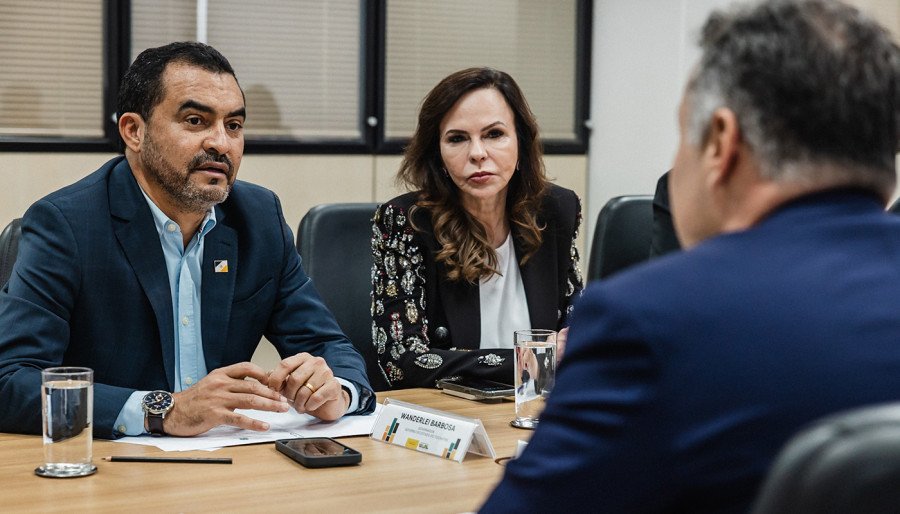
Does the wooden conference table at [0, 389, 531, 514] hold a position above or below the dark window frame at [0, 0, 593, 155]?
below

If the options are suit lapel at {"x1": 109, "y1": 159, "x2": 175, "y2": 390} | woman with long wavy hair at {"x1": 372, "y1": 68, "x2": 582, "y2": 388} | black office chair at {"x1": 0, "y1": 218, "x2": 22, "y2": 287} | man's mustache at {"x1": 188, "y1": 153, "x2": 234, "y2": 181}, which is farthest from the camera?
woman with long wavy hair at {"x1": 372, "y1": 68, "x2": 582, "y2": 388}

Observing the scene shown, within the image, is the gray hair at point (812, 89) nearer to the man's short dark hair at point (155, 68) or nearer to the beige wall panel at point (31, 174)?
the man's short dark hair at point (155, 68)

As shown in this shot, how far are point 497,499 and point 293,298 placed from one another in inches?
61.2

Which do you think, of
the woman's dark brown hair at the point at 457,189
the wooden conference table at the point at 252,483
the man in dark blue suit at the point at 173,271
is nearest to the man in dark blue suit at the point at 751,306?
the wooden conference table at the point at 252,483

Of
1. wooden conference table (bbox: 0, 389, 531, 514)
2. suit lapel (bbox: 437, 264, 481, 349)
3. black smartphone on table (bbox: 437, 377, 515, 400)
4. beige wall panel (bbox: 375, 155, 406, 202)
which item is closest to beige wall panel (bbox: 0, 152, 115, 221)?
beige wall panel (bbox: 375, 155, 406, 202)

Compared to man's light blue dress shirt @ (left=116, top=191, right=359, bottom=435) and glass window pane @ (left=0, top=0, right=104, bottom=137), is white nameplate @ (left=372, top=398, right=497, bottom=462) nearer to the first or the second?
man's light blue dress shirt @ (left=116, top=191, right=359, bottom=435)

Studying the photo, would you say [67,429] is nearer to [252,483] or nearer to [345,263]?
[252,483]

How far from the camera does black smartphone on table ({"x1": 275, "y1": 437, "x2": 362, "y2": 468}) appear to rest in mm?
1682

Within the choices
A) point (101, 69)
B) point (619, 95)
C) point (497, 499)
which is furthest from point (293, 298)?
point (619, 95)

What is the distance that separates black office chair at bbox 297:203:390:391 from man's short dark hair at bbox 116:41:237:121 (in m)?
0.58

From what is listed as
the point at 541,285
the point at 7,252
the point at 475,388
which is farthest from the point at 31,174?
the point at 475,388

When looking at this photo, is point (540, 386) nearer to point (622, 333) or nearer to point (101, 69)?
point (622, 333)

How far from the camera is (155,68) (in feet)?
7.69

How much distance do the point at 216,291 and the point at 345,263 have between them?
0.59 m
